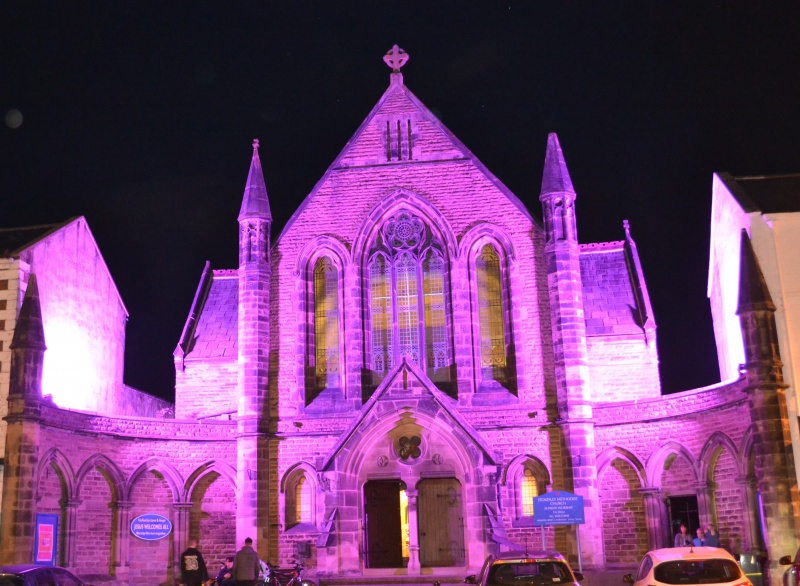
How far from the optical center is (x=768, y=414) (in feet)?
75.5

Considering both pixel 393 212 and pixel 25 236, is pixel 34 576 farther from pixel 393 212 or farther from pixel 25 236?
pixel 393 212

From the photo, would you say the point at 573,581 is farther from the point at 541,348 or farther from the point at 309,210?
the point at 309,210

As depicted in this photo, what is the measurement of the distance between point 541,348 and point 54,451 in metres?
14.3

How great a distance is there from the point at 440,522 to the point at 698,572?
15357 millimetres

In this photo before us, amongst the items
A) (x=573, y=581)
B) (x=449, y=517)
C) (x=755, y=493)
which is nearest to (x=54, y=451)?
(x=449, y=517)

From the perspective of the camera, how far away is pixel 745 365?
2373cm

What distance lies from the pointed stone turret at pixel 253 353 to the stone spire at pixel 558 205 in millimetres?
8892

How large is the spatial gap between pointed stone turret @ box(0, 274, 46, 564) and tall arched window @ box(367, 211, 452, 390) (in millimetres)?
10091

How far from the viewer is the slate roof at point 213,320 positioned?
Result: 33.7 m

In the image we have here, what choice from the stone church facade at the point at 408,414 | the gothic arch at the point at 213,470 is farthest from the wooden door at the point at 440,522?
the gothic arch at the point at 213,470

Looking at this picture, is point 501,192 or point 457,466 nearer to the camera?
point 457,466

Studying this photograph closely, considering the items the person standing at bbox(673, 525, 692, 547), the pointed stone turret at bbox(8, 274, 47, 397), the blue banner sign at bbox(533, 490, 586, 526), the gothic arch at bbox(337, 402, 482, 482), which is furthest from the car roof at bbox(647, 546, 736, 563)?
the pointed stone turret at bbox(8, 274, 47, 397)

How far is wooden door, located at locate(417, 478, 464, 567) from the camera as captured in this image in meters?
28.2

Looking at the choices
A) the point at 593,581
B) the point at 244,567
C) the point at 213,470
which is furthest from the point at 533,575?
the point at 213,470
